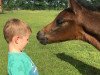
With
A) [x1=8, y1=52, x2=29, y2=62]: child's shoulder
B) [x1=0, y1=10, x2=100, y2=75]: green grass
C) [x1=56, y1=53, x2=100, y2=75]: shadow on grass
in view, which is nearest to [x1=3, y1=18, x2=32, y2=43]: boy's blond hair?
[x1=8, y1=52, x2=29, y2=62]: child's shoulder

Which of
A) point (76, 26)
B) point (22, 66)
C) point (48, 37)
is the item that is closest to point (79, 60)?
point (48, 37)

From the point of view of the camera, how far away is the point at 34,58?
33.2 feet

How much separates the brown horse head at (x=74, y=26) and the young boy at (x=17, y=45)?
2896 mm

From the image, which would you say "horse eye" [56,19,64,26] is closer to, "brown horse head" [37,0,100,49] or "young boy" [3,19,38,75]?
"brown horse head" [37,0,100,49]

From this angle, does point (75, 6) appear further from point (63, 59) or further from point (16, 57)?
point (63, 59)

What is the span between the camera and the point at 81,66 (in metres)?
9.20

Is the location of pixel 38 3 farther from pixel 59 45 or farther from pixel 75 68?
pixel 75 68

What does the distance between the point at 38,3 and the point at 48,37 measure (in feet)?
141

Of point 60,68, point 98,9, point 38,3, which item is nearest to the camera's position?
point 98,9

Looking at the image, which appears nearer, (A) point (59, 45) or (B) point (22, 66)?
(B) point (22, 66)

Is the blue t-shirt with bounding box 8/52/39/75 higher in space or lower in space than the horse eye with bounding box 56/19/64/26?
higher

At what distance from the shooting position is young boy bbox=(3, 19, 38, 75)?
362cm

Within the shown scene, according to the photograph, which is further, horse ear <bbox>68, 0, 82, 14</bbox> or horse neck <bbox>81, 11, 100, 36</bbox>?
horse neck <bbox>81, 11, 100, 36</bbox>

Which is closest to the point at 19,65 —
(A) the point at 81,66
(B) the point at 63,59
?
(A) the point at 81,66
